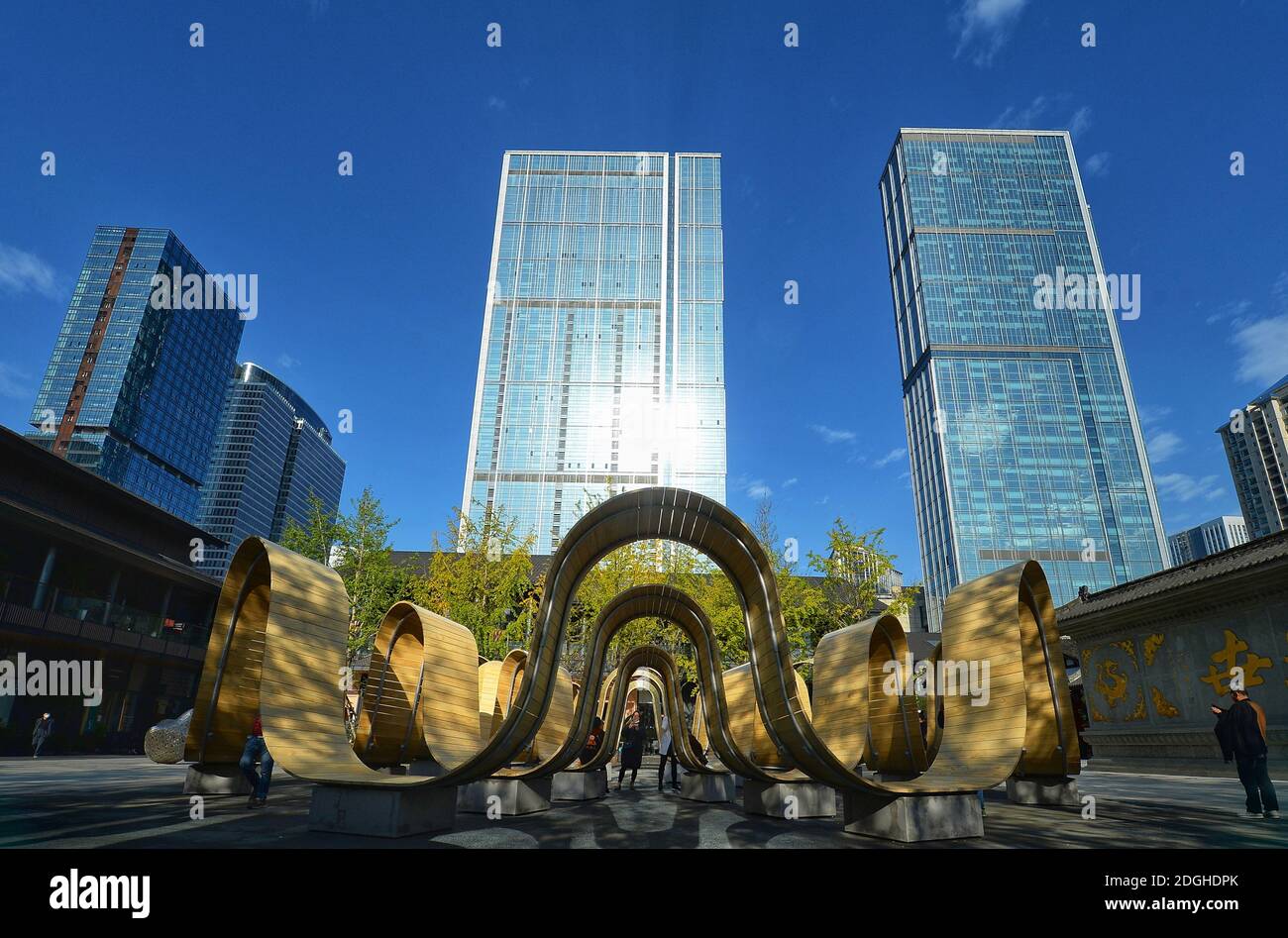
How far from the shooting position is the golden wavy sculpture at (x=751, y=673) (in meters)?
7.90

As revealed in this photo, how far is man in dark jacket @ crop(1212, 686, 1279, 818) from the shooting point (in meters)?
9.09

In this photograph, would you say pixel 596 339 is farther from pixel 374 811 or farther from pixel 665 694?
pixel 374 811

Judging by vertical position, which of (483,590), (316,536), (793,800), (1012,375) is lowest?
(793,800)

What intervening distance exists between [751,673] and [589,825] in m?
3.27

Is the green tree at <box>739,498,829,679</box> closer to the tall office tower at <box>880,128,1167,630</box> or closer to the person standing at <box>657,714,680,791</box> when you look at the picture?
the person standing at <box>657,714,680,791</box>

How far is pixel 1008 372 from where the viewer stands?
407ft

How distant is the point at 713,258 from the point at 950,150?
60.9m

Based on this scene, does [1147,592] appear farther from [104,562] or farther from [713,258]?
[713,258]

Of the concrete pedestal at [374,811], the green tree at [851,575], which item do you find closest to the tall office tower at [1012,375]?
the green tree at [851,575]

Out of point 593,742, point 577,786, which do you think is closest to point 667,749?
point 593,742

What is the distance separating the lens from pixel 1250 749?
916cm

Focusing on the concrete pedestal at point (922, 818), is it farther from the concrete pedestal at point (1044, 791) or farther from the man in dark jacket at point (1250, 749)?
the man in dark jacket at point (1250, 749)

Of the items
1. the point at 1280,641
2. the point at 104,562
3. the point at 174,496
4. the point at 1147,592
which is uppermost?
the point at 174,496
